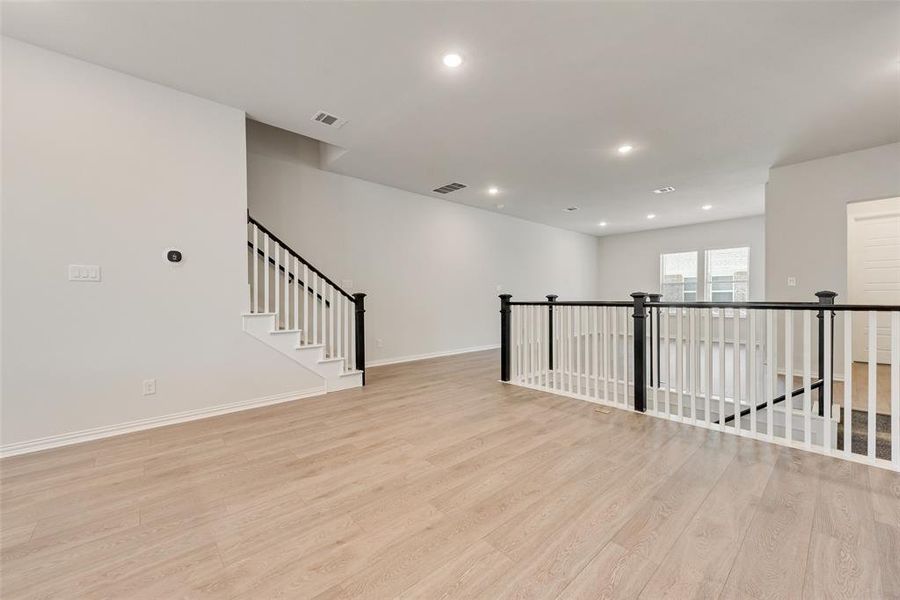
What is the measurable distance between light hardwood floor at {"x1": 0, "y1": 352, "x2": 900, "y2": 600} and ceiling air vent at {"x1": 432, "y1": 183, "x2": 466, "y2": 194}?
425 centimetres

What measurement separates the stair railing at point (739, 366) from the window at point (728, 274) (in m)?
2.99

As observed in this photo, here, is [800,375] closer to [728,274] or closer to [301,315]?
[728,274]

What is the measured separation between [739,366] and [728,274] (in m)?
7.46

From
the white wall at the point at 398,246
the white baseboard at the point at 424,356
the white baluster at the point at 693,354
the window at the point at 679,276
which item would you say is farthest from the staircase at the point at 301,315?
the window at the point at 679,276

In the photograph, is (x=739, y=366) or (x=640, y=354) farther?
(x=640, y=354)


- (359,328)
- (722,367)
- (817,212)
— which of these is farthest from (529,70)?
(817,212)

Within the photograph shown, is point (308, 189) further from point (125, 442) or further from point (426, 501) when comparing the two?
point (426, 501)

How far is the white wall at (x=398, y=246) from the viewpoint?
485 centimetres

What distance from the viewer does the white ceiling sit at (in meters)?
2.34

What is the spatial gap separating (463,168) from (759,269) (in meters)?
7.79

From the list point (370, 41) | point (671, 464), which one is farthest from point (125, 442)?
point (671, 464)

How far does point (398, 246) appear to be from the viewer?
20.1ft

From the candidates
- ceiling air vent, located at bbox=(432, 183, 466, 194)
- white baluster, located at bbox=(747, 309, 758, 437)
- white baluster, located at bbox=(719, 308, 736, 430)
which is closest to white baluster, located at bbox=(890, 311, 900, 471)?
white baluster, located at bbox=(747, 309, 758, 437)

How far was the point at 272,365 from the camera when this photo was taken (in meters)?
3.71
